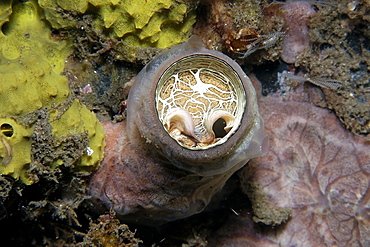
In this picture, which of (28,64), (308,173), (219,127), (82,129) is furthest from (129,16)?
(308,173)

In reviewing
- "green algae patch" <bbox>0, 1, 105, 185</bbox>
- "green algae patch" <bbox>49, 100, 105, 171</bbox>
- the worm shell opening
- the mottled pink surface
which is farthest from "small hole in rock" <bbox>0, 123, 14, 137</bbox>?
the mottled pink surface

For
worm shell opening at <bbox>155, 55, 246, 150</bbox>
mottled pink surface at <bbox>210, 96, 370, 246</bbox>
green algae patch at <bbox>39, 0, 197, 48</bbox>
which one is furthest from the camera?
mottled pink surface at <bbox>210, 96, 370, 246</bbox>

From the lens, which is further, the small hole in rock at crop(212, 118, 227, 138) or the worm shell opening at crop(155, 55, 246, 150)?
the small hole in rock at crop(212, 118, 227, 138)

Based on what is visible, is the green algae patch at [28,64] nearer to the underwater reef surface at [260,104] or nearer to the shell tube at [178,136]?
the underwater reef surface at [260,104]

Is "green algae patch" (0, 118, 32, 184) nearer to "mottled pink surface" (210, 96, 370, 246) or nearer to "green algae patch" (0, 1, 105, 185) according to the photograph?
"green algae patch" (0, 1, 105, 185)

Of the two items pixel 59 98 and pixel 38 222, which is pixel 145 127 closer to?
pixel 59 98

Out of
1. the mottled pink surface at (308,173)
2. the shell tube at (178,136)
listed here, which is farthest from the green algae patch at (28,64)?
the mottled pink surface at (308,173)

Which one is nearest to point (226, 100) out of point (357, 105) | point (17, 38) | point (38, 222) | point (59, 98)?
point (59, 98)
